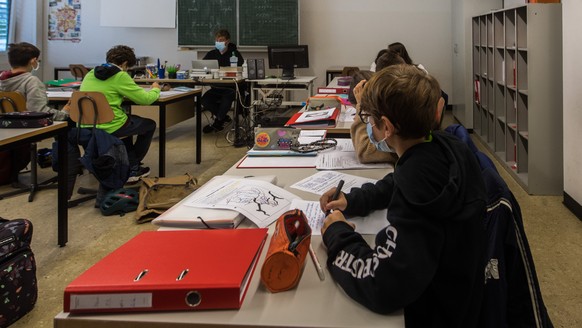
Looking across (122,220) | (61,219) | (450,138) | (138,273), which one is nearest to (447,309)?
(450,138)

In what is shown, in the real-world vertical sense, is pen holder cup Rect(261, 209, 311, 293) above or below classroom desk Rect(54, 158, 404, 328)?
above

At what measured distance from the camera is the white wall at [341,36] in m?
7.90

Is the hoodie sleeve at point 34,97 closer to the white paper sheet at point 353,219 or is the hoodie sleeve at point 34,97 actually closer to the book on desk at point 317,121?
the book on desk at point 317,121

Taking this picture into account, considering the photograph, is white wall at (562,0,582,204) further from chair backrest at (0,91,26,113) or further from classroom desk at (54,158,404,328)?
chair backrest at (0,91,26,113)

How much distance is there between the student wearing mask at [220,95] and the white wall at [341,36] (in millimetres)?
1525

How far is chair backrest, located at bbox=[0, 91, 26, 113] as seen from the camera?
3514 millimetres

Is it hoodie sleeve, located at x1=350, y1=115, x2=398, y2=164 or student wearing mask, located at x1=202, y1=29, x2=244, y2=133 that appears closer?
hoodie sleeve, located at x1=350, y1=115, x2=398, y2=164

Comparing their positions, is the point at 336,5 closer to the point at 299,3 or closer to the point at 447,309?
the point at 299,3

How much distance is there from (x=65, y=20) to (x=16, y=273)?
7.55 metres

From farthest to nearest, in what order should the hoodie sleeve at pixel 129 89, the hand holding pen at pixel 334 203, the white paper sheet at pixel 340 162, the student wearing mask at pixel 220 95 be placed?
1. the student wearing mask at pixel 220 95
2. the hoodie sleeve at pixel 129 89
3. the white paper sheet at pixel 340 162
4. the hand holding pen at pixel 334 203

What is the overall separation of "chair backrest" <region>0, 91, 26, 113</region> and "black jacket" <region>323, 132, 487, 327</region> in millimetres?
3317

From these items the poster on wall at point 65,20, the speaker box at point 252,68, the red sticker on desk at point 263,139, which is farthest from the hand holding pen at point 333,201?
the poster on wall at point 65,20

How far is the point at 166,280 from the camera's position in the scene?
86cm

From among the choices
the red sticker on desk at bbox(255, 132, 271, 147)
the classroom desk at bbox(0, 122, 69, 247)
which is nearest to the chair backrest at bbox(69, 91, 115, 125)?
the classroom desk at bbox(0, 122, 69, 247)
